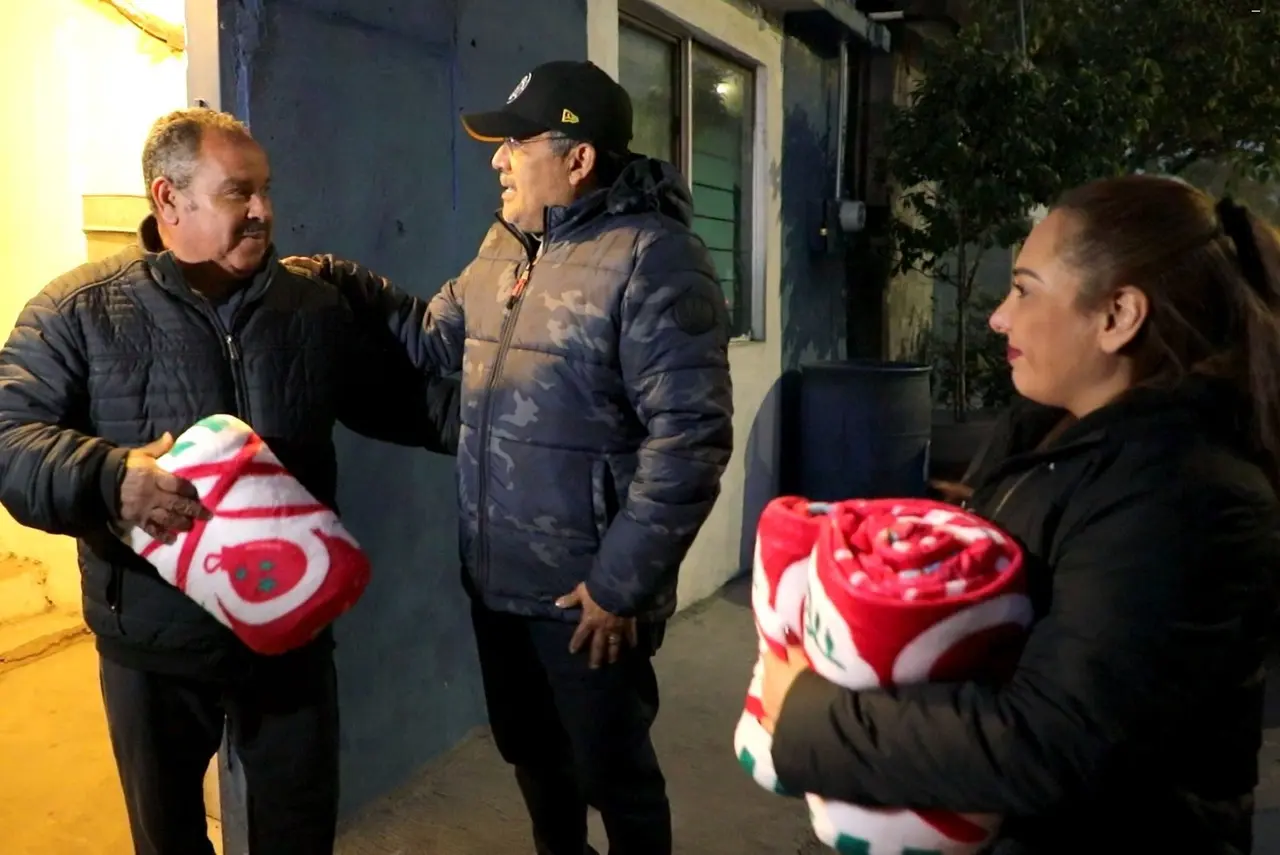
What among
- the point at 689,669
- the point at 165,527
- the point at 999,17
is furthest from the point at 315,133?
the point at 999,17

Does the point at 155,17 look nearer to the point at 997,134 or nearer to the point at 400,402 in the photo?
the point at 400,402

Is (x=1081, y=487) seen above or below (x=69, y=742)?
above

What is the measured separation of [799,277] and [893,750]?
476 centimetres

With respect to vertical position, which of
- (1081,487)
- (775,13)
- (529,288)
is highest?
(775,13)

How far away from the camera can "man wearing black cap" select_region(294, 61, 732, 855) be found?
192cm

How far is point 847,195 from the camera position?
6.24m

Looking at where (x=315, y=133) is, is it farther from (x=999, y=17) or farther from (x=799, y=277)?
(x=999, y=17)

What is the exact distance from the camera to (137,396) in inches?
70.7

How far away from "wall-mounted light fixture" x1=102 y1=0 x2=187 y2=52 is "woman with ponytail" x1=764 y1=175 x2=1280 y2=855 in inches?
112

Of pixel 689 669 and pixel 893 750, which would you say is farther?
pixel 689 669

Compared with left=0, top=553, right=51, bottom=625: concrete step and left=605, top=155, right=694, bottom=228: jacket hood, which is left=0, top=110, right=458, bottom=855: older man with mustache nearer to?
left=605, top=155, right=694, bottom=228: jacket hood

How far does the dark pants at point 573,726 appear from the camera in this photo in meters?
2.05

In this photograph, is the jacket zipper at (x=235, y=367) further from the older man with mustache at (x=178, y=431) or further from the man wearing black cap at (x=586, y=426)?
the man wearing black cap at (x=586, y=426)

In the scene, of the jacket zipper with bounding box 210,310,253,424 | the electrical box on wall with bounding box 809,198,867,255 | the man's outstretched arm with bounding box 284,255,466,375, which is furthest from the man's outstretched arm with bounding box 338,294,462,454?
the electrical box on wall with bounding box 809,198,867,255
